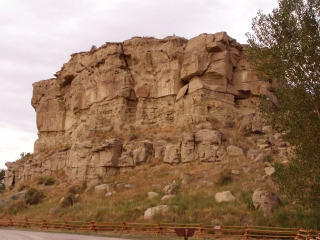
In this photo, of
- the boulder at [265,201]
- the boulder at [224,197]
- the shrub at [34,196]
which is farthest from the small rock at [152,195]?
the shrub at [34,196]

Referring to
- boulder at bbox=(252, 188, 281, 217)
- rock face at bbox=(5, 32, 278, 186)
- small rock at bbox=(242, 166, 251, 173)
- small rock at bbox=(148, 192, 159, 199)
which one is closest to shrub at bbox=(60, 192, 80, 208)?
rock face at bbox=(5, 32, 278, 186)

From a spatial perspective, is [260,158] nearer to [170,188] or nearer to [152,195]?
[170,188]

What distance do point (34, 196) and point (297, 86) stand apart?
70.2ft

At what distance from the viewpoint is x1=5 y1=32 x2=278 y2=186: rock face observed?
30703 millimetres

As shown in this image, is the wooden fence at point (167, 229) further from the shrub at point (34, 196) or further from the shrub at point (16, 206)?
the shrub at point (34, 196)

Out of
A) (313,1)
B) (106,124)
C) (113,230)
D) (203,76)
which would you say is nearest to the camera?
(313,1)

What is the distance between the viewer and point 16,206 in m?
30.0

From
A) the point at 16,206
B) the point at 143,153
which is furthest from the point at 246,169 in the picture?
the point at 16,206

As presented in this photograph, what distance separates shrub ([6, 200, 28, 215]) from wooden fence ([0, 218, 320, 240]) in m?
3.95

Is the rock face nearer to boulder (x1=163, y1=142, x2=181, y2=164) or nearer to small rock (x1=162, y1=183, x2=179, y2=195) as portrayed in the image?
boulder (x1=163, y1=142, x2=181, y2=164)

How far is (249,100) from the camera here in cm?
3353

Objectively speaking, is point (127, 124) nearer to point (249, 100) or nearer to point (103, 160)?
point (103, 160)

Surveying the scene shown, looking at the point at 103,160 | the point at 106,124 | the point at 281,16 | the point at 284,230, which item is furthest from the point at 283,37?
the point at 106,124

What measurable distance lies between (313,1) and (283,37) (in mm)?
2067
